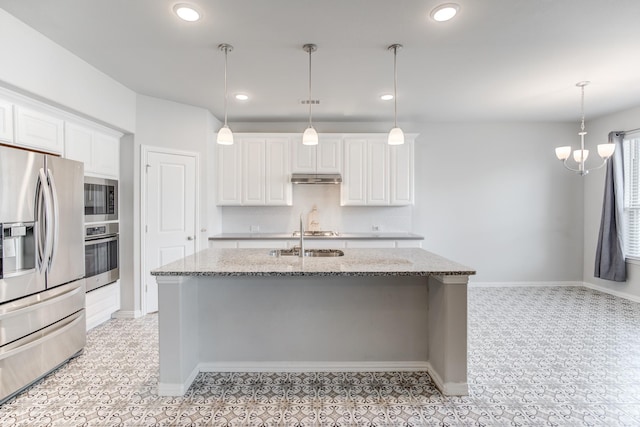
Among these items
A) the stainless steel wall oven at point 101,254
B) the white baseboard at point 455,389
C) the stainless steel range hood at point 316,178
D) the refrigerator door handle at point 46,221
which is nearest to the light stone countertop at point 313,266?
the white baseboard at point 455,389

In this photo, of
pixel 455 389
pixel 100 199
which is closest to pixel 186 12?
pixel 100 199

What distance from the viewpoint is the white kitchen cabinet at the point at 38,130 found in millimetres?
2535

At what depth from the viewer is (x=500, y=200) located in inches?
207

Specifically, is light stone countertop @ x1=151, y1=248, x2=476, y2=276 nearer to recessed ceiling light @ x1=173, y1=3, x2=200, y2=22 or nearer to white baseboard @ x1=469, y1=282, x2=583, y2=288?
recessed ceiling light @ x1=173, y1=3, x2=200, y2=22

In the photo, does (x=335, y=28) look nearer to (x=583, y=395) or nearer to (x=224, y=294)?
(x=224, y=294)

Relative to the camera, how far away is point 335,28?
2.46 m

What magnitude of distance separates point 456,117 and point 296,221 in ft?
9.43

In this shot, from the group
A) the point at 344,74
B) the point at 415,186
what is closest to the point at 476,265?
the point at 415,186

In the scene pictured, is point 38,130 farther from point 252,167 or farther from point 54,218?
point 252,167

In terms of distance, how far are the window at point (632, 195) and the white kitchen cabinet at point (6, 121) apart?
6816 mm

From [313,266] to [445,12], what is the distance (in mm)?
1946

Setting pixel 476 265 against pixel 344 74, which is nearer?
pixel 344 74

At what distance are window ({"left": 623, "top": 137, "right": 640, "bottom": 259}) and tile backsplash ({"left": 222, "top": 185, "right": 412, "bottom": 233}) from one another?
2918mm

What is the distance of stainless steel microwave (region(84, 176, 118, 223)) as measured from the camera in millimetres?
3279
